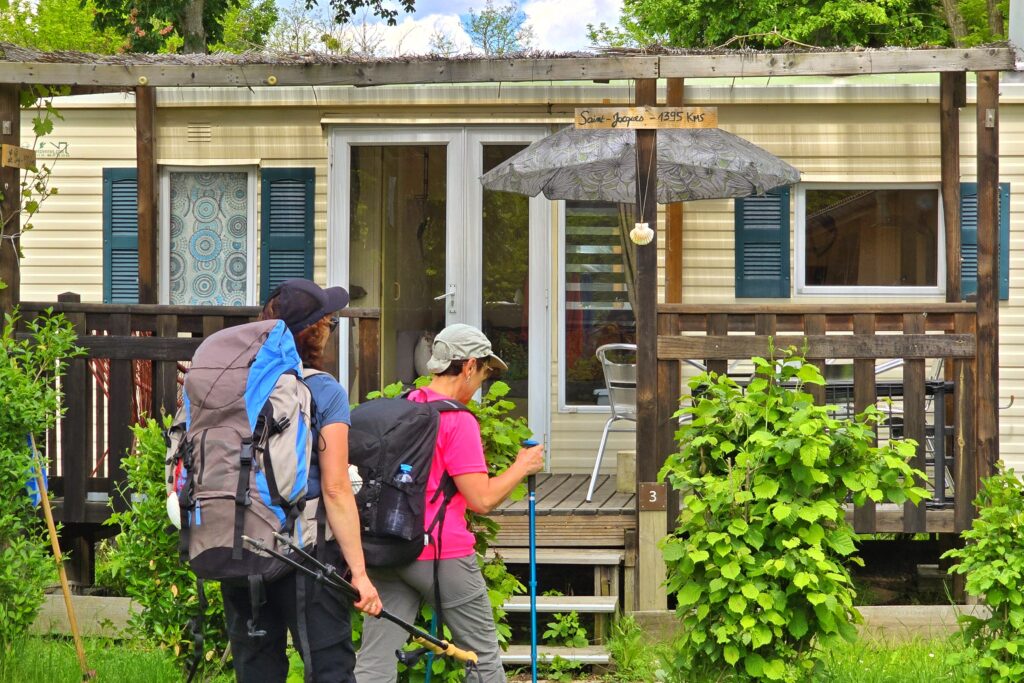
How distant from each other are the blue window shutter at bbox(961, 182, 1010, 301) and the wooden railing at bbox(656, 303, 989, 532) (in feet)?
6.85

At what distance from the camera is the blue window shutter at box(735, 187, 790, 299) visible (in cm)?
838

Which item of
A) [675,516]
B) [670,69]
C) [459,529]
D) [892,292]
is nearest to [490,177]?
[670,69]

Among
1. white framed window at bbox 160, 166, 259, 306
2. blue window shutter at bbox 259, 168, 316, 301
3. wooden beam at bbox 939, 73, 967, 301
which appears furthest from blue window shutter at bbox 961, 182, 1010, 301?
white framed window at bbox 160, 166, 259, 306

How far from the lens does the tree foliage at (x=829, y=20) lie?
22500 mm

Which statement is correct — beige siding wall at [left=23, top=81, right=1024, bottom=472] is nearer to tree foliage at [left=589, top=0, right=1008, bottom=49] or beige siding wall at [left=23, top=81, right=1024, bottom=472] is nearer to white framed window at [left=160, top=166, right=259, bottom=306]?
white framed window at [left=160, top=166, right=259, bottom=306]

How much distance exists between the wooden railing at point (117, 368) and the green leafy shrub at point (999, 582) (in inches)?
115

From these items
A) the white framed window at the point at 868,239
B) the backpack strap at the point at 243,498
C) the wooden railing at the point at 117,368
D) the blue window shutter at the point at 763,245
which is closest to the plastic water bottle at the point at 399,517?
the backpack strap at the point at 243,498

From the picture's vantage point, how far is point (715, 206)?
332 inches

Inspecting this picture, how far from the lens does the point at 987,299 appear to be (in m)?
6.18

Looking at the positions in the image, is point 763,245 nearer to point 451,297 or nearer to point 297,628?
point 451,297

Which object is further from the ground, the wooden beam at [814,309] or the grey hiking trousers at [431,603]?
the wooden beam at [814,309]

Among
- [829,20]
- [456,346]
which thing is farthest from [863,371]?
[829,20]

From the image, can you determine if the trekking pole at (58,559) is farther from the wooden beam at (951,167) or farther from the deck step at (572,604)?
the wooden beam at (951,167)

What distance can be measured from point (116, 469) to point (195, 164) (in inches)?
111
